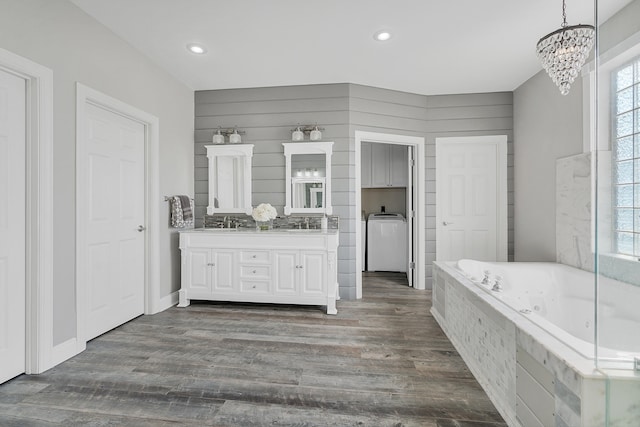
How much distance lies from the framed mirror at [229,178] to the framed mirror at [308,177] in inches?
19.5

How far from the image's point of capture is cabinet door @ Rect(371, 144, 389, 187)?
5262 millimetres

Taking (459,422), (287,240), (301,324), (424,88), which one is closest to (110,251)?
(287,240)

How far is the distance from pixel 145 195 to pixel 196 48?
4.88ft

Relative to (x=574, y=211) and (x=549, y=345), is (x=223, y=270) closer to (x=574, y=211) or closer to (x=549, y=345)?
(x=549, y=345)

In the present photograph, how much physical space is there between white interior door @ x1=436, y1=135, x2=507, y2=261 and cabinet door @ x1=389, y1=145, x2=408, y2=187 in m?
1.26

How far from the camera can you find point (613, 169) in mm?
1238

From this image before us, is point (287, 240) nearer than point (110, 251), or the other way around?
point (110, 251)

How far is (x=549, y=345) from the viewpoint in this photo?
127 cm

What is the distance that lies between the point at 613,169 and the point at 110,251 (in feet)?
11.0

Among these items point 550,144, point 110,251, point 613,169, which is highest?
point 550,144

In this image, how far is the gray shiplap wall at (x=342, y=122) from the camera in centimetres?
364

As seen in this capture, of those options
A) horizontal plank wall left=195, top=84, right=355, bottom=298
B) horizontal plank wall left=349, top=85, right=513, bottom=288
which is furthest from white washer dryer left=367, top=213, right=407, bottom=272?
horizontal plank wall left=195, top=84, right=355, bottom=298

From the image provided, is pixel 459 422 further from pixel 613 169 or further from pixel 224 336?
pixel 224 336

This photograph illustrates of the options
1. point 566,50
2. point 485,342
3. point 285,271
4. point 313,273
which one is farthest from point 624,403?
point 285,271
